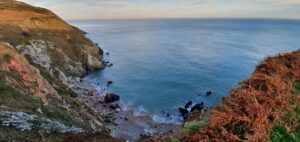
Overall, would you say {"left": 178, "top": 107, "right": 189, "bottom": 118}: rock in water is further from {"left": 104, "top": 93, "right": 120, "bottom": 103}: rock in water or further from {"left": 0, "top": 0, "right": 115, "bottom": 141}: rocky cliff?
{"left": 0, "top": 0, "right": 115, "bottom": 141}: rocky cliff

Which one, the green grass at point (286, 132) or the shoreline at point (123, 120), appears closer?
the green grass at point (286, 132)

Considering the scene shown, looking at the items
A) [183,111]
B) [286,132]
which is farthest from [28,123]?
[183,111]

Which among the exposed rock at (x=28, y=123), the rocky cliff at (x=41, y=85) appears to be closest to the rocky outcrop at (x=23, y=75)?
the rocky cliff at (x=41, y=85)

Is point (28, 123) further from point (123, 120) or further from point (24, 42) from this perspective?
point (24, 42)

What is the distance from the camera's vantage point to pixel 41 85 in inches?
1243

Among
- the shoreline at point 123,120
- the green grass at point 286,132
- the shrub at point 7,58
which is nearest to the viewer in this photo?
the green grass at point 286,132

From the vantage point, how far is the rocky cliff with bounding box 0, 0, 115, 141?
58.1 ft

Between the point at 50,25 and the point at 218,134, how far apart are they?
83.0m

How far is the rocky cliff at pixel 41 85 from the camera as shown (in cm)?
1770

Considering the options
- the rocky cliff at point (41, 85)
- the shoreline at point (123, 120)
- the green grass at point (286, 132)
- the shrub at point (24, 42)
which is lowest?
the shoreline at point (123, 120)

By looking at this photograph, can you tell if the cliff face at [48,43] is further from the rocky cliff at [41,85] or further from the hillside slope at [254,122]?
the hillside slope at [254,122]

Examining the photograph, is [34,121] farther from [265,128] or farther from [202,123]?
[265,128]

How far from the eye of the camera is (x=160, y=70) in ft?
238

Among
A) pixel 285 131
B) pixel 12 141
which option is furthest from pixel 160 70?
pixel 285 131
